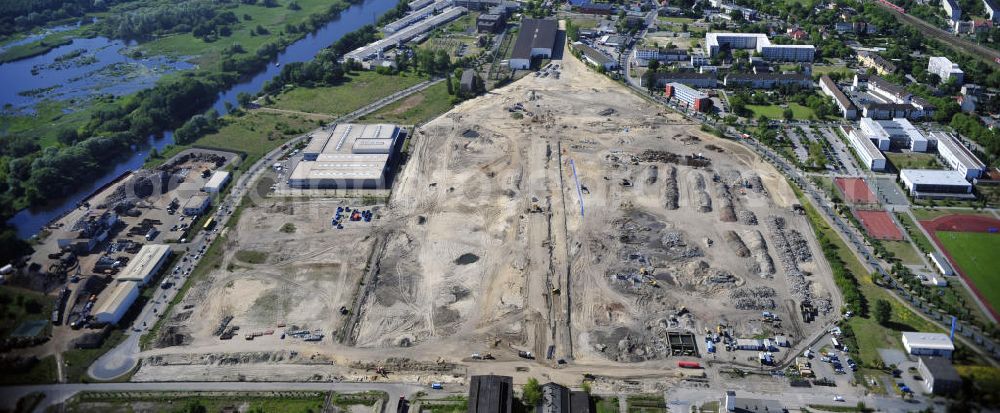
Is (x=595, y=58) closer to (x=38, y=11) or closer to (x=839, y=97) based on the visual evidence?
(x=839, y=97)

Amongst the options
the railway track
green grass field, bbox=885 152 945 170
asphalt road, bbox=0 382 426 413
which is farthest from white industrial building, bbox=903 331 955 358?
the railway track

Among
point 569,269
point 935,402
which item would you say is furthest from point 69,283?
point 935,402

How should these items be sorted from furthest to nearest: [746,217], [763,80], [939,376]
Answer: [763,80] < [746,217] < [939,376]

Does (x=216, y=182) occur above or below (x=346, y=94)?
below

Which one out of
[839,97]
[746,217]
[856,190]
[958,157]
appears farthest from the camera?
[839,97]

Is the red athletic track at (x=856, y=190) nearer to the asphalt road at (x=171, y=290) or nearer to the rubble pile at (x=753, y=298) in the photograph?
the rubble pile at (x=753, y=298)

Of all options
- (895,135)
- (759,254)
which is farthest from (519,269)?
(895,135)

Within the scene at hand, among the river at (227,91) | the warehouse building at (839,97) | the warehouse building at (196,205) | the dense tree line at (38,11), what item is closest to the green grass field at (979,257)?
the warehouse building at (839,97)
